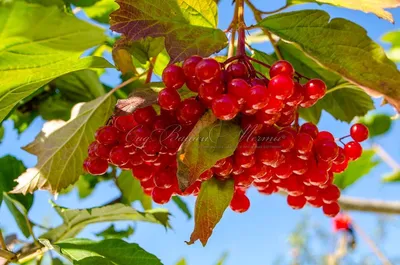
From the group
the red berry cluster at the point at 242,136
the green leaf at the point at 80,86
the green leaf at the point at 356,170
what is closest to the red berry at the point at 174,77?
the red berry cluster at the point at 242,136

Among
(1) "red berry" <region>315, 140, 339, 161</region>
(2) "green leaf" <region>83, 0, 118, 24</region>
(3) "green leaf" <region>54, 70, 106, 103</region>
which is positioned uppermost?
(1) "red berry" <region>315, 140, 339, 161</region>

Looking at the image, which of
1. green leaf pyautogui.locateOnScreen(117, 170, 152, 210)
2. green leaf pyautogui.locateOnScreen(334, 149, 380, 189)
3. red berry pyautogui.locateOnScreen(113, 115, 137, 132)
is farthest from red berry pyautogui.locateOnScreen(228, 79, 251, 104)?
green leaf pyautogui.locateOnScreen(334, 149, 380, 189)

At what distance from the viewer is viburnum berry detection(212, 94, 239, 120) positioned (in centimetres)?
69

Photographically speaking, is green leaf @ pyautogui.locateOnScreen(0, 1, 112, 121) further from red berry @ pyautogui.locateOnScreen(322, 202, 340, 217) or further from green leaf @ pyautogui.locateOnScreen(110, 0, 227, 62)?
red berry @ pyautogui.locateOnScreen(322, 202, 340, 217)

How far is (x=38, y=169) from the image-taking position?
1.05 meters

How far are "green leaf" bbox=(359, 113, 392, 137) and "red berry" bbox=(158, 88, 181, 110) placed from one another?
1.71 metres

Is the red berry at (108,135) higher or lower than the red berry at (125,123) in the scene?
lower

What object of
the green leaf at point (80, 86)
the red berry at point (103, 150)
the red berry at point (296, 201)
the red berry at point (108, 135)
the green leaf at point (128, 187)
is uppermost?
the red berry at point (108, 135)

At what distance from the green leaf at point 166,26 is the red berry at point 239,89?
102mm

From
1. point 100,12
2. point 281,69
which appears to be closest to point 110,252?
point 281,69

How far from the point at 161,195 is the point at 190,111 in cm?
22

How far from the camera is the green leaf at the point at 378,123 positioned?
2318 millimetres

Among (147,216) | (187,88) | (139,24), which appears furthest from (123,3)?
(147,216)

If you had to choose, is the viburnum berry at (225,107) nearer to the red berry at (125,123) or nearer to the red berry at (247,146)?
the red berry at (247,146)
